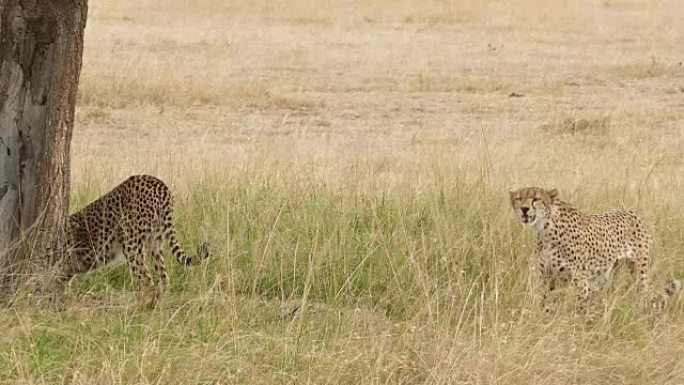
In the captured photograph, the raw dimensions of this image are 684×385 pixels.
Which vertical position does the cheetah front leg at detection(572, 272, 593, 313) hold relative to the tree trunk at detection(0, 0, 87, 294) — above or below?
below

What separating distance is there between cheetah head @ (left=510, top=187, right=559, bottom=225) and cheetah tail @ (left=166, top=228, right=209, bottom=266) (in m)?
1.30

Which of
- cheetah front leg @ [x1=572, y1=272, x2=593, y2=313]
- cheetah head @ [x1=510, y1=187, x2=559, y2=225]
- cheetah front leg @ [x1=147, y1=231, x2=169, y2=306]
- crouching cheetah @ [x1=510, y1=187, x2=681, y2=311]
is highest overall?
cheetah head @ [x1=510, y1=187, x2=559, y2=225]

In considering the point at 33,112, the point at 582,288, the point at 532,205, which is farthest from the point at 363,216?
the point at 33,112

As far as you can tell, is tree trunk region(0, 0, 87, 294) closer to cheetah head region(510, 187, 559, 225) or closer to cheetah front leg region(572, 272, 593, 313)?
cheetah head region(510, 187, 559, 225)

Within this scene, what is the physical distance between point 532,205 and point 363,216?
3.57 feet

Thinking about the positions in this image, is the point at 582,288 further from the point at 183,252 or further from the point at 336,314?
the point at 183,252

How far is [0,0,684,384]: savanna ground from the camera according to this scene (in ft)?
14.0

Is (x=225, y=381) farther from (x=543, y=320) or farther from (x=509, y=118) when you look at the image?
(x=509, y=118)

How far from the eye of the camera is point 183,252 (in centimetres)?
567

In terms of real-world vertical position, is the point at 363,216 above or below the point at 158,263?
above

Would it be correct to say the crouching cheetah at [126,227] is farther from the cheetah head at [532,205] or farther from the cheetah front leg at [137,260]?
the cheetah head at [532,205]

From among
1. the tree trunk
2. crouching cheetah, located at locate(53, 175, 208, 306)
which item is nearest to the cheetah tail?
crouching cheetah, located at locate(53, 175, 208, 306)

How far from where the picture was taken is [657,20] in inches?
851

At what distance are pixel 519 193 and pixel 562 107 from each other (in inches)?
309
